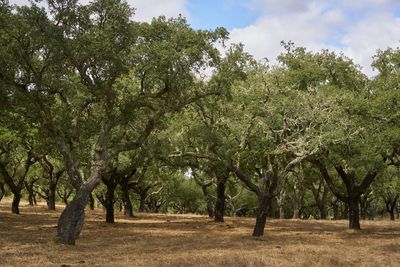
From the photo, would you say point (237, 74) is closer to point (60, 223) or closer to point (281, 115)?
point (281, 115)

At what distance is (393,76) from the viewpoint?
2633 cm

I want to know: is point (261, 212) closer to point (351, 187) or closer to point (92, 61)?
point (351, 187)

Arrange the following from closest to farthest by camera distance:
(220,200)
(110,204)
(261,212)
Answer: (261,212)
(110,204)
(220,200)

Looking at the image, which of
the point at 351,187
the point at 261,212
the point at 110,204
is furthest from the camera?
the point at 110,204

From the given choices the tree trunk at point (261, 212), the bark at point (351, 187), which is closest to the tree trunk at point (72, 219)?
the tree trunk at point (261, 212)

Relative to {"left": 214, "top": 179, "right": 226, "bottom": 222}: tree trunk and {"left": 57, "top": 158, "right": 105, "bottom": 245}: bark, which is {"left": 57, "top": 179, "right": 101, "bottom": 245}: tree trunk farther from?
{"left": 214, "top": 179, "right": 226, "bottom": 222}: tree trunk

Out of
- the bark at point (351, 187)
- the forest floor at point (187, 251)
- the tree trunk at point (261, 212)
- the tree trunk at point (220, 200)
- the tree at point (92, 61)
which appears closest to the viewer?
the forest floor at point (187, 251)

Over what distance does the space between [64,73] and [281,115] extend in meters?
10.5

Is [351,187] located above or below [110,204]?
above

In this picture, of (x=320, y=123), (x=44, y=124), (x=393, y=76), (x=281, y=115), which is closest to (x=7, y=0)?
(x=44, y=124)

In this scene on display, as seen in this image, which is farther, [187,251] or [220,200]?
[220,200]

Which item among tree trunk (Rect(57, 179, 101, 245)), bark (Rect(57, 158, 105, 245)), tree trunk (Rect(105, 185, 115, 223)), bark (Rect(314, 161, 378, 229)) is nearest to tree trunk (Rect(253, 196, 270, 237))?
bark (Rect(314, 161, 378, 229))

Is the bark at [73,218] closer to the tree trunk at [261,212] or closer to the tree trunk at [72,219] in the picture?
the tree trunk at [72,219]

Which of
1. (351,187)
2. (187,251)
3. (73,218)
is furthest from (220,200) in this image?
(73,218)
